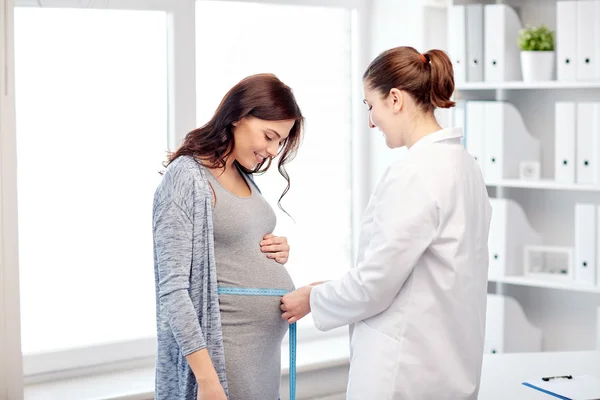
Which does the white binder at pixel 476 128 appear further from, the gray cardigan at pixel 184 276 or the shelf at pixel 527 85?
the gray cardigan at pixel 184 276

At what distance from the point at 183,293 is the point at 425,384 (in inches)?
22.7

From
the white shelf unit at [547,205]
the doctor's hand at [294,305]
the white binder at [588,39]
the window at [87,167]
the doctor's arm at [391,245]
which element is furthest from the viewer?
the white shelf unit at [547,205]

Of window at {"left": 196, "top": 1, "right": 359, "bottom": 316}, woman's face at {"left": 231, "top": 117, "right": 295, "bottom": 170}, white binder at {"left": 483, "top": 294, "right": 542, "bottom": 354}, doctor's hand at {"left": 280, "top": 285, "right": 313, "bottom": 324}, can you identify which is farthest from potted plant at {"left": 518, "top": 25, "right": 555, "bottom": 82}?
doctor's hand at {"left": 280, "top": 285, "right": 313, "bottom": 324}

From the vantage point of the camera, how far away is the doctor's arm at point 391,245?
1.70m

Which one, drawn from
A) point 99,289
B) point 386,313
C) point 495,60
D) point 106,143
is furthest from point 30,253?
point 495,60

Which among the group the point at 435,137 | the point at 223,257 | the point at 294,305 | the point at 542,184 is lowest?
the point at 294,305

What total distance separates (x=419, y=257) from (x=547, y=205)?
1644 millimetres

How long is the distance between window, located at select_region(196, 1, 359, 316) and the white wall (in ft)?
2.79

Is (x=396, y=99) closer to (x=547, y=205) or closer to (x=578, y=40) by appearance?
(x=578, y=40)

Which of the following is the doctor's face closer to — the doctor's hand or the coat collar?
the coat collar

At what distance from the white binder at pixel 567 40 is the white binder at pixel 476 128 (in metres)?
0.31

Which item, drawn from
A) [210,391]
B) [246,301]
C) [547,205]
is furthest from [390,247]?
[547,205]

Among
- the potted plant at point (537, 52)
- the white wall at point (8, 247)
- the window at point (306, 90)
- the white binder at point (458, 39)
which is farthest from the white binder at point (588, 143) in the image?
the white wall at point (8, 247)

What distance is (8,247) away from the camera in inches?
82.9
